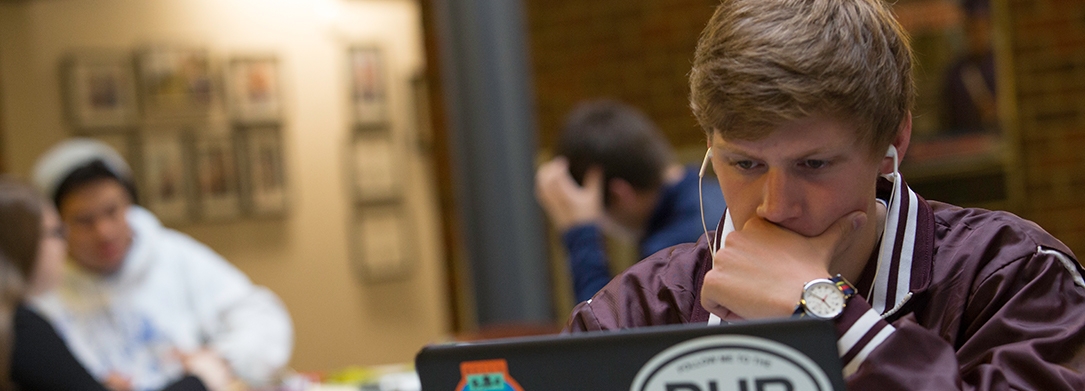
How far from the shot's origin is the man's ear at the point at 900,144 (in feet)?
2.99

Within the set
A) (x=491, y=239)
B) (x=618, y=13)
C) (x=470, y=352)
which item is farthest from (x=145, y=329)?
(x=470, y=352)

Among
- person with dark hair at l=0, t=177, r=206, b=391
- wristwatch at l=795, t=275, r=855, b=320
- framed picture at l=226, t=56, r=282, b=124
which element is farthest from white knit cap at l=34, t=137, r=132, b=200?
wristwatch at l=795, t=275, r=855, b=320

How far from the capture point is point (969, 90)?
4.10m

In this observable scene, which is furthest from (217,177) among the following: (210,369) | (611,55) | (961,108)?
(961,108)

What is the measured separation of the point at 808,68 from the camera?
845 millimetres

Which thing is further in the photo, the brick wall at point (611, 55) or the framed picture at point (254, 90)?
the framed picture at point (254, 90)

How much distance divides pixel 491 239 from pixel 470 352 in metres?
2.80

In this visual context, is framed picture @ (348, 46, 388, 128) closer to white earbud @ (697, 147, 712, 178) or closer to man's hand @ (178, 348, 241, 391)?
man's hand @ (178, 348, 241, 391)

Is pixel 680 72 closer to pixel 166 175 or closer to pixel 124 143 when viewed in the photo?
pixel 166 175

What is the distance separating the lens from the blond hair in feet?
2.77

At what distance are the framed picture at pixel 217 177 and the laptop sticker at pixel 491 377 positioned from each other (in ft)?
15.9

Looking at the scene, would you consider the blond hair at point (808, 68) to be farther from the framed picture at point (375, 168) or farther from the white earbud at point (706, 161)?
the framed picture at point (375, 168)

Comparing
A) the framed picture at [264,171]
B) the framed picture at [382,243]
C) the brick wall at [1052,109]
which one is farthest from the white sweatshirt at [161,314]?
the brick wall at [1052,109]

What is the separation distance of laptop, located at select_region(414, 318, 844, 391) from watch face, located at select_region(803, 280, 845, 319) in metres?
0.09
